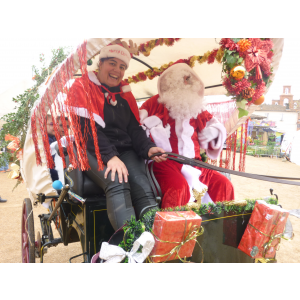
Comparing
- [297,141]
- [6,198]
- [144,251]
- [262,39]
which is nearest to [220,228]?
[144,251]

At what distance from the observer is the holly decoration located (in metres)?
2.05

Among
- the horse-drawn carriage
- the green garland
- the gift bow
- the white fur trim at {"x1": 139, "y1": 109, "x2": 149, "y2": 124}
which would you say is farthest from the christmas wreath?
the gift bow

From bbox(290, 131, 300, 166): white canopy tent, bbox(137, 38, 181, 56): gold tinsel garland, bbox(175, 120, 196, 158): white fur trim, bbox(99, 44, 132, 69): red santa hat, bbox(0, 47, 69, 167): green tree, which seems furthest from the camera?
bbox(290, 131, 300, 166): white canopy tent

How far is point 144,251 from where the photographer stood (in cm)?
123

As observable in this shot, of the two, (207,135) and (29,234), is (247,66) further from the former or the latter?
(29,234)

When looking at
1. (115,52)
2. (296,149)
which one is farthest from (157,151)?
(296,149)

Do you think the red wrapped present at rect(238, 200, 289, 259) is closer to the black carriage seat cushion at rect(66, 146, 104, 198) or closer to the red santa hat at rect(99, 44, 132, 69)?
the black carriage seat cushion at rect(66, 146, 104, 198)

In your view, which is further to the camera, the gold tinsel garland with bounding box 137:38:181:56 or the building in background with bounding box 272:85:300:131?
the building in background with bounding box 272:85:300:131

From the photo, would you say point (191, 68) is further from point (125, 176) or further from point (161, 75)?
point (125, 176)

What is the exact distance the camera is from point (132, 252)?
1.25 meters

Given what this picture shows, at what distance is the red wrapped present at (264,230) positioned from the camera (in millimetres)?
1538

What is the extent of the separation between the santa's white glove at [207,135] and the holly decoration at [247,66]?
45 centimetres

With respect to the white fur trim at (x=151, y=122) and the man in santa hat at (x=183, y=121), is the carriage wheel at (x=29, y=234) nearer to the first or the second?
the man in santa hat at (x=183, y=121)

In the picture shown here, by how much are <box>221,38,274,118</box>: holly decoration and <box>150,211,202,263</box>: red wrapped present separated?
142 cm
